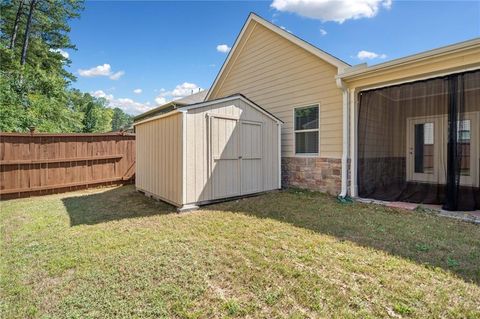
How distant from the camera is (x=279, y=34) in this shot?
788cm

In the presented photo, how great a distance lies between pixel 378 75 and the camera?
18.6 ft

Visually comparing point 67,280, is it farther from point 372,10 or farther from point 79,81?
point 79,81

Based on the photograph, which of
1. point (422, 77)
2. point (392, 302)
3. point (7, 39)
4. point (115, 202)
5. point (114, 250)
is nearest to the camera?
point (392, 302)

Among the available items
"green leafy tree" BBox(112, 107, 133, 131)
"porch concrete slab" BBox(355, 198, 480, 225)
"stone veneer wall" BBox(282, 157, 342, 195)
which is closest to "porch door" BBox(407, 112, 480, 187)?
"porch concrete slab" BBox(355, 198, 480, 225)

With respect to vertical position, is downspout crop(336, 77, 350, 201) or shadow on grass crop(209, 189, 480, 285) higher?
downspout crop(336, 77, 350, 201)

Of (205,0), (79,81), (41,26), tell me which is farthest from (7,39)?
(205,0)

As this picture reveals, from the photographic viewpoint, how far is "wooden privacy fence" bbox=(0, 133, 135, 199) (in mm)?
6802

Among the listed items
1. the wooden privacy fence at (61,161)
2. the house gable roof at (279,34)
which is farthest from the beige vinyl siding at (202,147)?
the wooden privacy fence at (61,161)

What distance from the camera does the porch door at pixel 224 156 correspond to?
5.70 m

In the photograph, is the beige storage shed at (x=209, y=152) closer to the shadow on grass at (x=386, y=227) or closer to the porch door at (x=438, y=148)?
the shadow on grass at (x=386, y=227)

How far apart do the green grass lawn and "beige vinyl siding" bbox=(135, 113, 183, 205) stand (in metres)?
0.89

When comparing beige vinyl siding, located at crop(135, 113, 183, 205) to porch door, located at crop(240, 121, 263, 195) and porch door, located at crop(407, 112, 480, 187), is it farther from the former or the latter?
porch door, located at crop(407, 112, 480, 187)

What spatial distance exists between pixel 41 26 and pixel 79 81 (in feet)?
13.7

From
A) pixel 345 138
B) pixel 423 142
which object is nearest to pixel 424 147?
pixel 423 142
